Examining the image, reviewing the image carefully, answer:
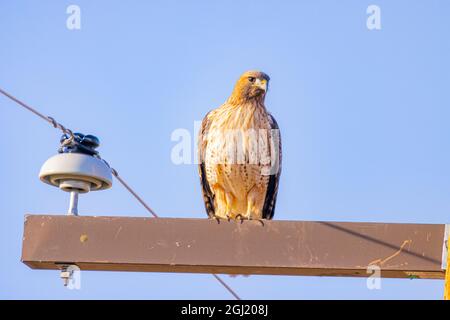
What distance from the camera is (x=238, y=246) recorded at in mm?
7055

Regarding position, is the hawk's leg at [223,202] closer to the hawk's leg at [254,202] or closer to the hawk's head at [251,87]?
the hawk's leg at [254,202]

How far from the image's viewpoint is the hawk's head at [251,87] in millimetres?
11258

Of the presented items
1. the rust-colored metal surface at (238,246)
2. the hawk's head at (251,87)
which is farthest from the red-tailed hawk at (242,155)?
the rust-colored metal surface at (238,246)

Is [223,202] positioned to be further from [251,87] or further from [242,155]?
[251,87]

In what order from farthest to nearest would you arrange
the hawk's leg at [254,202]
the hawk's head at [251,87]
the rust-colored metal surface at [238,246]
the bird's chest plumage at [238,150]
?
the hawk's head at [251,87] < the hawk's leg at [254,202] < the bird's chest plumage at [238,150] < the rust-colored metal surface at [238,246]

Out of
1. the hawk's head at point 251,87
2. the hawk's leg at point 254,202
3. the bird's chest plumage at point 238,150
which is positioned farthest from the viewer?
the hawk's head at point 251,87

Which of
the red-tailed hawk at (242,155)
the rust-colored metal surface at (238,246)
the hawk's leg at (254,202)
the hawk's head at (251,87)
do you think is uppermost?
the hawk's head at (251,87)

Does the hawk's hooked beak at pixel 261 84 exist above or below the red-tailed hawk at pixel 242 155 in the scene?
above

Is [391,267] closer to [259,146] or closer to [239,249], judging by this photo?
[239,249]

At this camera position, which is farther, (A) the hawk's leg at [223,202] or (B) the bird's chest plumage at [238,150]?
(A) the hawk's leg at [223,202]

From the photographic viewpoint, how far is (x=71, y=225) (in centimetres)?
713
